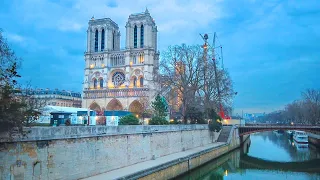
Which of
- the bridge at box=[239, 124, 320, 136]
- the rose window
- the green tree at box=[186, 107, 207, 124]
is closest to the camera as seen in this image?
the green tree at box=[186, 107, 207, 124]

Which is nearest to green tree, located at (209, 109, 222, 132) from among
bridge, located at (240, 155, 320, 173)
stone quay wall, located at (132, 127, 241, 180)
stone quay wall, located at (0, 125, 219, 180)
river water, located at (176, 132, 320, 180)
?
stone quay wall, located at (132, 127, 241, 180)

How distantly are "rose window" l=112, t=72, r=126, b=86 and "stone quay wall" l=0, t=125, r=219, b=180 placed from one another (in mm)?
51092

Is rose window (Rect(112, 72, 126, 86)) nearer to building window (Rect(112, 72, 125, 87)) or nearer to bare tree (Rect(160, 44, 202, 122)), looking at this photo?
building window (Rect(112, 72, 125, 87))

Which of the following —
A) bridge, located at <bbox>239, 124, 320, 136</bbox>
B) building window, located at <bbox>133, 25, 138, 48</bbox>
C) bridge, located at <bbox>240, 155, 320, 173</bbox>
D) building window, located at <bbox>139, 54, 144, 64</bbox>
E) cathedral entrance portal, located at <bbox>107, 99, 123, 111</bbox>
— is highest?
building window, located at <bbox>133, 25, 138, 48</bbox>

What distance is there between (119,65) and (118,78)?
10.9ft

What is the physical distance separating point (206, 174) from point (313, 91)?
5294 centimetres

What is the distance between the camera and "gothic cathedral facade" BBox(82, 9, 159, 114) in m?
71.9

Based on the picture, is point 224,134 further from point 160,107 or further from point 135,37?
point 135,37

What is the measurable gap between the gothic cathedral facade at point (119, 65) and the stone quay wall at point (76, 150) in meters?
46.7

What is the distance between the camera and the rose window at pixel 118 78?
248ft

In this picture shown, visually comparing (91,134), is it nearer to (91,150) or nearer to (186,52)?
(91,150)

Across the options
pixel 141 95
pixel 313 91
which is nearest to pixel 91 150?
pixel 141 95

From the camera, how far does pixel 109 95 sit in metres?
74.2

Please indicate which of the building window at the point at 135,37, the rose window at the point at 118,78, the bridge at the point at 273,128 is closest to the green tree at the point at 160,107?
the bridge at the point at 273,128
